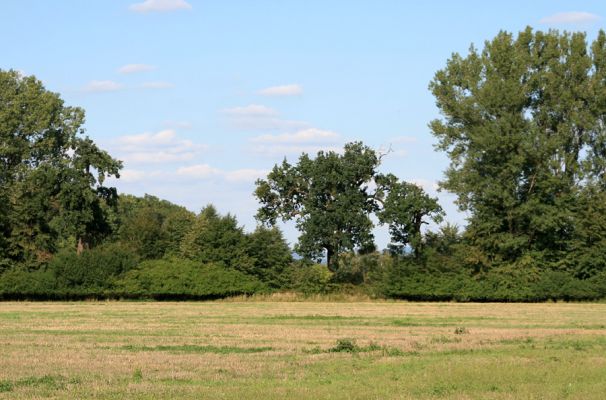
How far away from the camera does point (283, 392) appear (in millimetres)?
16828

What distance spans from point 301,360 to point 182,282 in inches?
1915

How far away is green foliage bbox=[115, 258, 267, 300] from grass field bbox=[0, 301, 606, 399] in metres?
32.0

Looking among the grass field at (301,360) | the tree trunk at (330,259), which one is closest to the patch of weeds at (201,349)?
the grass field at (301,360)

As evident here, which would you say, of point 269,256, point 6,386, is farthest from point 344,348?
point 269,256

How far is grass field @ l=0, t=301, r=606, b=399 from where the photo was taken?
1705 centimetres

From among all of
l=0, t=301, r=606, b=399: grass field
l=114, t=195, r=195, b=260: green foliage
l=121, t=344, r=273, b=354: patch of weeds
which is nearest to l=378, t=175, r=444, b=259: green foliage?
l=114, t=195, r=195, b=260: green foliage

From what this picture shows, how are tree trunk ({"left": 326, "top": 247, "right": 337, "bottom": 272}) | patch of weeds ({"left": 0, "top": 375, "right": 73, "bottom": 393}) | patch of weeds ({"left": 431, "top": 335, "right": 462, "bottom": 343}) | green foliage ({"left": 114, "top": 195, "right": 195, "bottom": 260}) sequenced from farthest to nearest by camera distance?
green foliage ({"left": 114, "top": 195, "right": 195, "bottom": 260})
tree trunk ({"left": 326, "top": 247, "right": 337, "bottom": 272})
patch of weeds ({"left": 431, "top": 335, "right": 462, "bottom": 343})
patch of weeds ({"left": 0, "top": 375, "right": 73, "bottom": 393})

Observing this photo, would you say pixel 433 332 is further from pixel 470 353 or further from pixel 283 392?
pixel 283 392

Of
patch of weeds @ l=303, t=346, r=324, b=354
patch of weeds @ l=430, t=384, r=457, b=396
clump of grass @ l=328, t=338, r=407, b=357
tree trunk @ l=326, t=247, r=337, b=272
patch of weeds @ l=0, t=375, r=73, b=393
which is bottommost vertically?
patch of weeds @ l=430, t=384, r=457, b=396

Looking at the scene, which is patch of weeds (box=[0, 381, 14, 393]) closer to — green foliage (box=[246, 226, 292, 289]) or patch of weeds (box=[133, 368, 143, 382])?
patch of weeds (box=[133, 368, 143, 382])

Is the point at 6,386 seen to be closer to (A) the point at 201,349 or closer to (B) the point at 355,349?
(A) the point at 201,349

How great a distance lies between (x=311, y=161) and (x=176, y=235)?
18852 mm

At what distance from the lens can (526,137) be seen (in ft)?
228

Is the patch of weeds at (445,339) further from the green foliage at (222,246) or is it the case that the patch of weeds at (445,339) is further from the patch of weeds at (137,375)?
the green foliage at (222,246)
